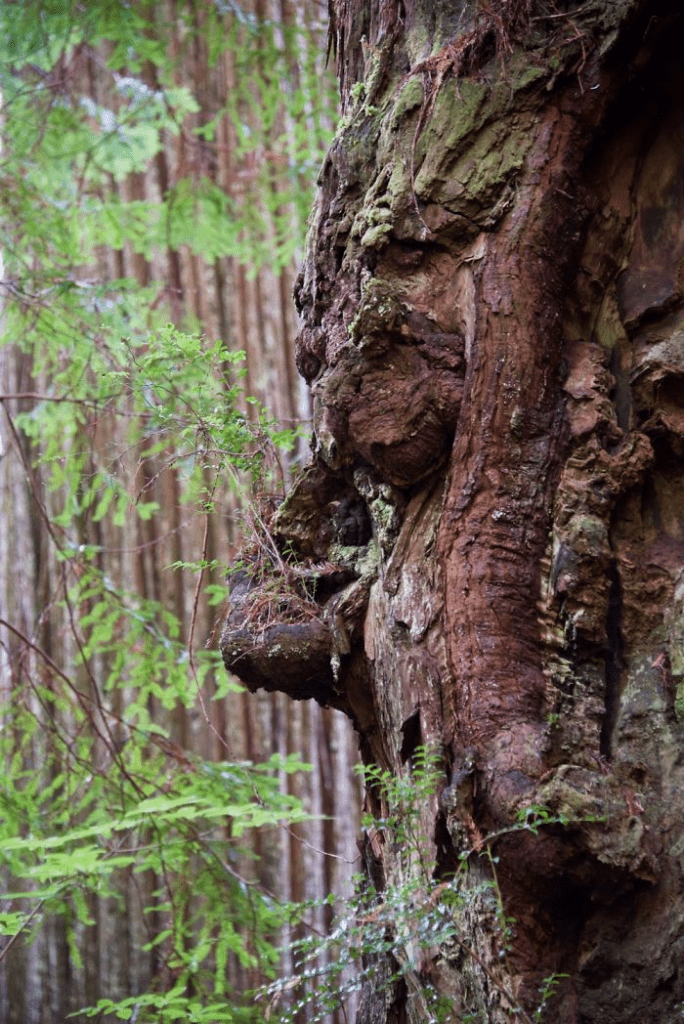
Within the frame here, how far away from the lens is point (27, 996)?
19.7 feet

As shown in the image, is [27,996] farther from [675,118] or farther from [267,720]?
[675,118]

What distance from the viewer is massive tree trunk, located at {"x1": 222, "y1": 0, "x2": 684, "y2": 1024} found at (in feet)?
6.36

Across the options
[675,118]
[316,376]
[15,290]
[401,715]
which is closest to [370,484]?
[316,376]

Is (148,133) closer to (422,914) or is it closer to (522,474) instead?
(522,474)

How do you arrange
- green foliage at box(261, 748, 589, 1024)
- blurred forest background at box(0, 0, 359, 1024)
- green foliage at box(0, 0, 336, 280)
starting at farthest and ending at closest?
green foliage at box(0, 0, 336, 280)
blurred forest background at box(0, 0, 359, 1024)
green foliage at box(261, 748, 589, 1024)

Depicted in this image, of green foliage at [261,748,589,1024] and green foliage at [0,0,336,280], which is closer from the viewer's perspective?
green foliage at [261,748,589,1024]

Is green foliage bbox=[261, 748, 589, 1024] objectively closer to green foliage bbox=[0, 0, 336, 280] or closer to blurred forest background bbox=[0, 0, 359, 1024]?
blurred forest background bbox=[0, 0, 359, 1024]

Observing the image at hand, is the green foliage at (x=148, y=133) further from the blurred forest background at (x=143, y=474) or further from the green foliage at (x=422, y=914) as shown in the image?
the green foliage at (x=422, y=914)

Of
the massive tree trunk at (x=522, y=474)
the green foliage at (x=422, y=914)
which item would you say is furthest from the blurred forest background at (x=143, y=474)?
the green foliage at (x=422, y=914)

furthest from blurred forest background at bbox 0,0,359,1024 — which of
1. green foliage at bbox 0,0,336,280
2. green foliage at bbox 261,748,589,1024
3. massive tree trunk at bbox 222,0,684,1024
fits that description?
green foliage at bbox 261,748,589,1024

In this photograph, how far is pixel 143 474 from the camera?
634 centimetres

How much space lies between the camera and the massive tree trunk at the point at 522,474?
1938mm

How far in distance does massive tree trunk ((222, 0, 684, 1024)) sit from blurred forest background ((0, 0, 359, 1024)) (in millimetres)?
1944

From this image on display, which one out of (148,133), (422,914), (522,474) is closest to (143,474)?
(148,133)
